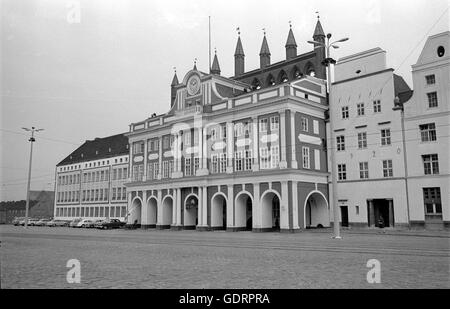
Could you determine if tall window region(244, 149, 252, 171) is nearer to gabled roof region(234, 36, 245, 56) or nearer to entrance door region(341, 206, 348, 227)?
entrance door region(341, 206, 348, 227)

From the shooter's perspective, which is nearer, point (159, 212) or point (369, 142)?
point (369, 142)

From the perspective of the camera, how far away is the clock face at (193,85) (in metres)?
56.5

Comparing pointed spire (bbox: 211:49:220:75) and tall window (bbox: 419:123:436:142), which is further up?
pointed spire (bbox: 211:49:220:75)

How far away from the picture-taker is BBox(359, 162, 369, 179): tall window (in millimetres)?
44969

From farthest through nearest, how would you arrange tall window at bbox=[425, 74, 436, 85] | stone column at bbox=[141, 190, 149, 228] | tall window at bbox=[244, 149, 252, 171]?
stone column at bbox=[141, 190, 149, 228], tall window at bbox=[244, 149, 252, 171], tall window at bbox=[425, 74, 436, 85]

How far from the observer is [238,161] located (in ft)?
161

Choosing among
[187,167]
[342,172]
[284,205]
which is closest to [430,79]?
[342,172]

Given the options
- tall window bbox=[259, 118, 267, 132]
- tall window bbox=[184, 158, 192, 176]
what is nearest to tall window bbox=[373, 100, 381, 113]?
tall window bbox=[259, 118, 267, 132]

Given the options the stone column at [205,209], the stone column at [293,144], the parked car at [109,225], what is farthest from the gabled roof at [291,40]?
the parked car at [109,225]

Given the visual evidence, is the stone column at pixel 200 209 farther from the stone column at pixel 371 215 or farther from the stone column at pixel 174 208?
the stone column at pixel 371 215

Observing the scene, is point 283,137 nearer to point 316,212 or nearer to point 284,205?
point 284,205

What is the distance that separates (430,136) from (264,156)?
16107mm

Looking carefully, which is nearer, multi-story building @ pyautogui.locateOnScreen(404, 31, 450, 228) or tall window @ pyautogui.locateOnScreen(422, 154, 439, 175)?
multi-story building @ pyautogui.locateOnScreen(404, 31, 450, 228)
